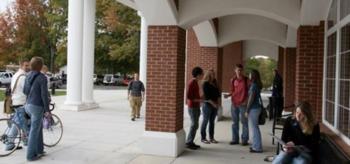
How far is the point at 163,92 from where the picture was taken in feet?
27.9

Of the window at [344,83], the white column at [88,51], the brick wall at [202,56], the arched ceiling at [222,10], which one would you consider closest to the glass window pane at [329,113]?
the window at [344,83]

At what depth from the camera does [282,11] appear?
8.30m

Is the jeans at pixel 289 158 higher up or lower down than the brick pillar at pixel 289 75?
lower down

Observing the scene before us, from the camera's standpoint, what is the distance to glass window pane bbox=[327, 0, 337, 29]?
7.24 metres

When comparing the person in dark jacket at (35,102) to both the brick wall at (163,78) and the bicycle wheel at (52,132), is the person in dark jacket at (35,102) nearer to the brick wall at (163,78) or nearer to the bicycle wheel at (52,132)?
the bicycle wheel at (52,132)

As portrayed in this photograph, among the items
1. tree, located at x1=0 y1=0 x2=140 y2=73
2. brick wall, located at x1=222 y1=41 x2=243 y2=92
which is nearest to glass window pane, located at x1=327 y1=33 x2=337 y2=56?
brick wall, located at x1=222 y1=41 x2=243 y2=92

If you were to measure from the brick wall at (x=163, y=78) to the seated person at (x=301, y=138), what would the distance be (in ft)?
10.6

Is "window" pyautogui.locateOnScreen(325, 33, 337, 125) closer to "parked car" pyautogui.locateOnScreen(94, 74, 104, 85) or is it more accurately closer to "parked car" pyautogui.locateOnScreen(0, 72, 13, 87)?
"parked car" pyautogui.locateOnScreen(0, 72, 13, 87)

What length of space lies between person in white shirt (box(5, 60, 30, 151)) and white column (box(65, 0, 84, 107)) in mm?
8059

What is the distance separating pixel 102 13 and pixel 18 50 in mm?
11099

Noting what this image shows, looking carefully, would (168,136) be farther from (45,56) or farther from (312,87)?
(45,56)

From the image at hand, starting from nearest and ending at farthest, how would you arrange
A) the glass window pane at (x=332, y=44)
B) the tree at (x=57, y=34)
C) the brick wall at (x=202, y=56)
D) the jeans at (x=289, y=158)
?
the jeans at (x=289, y=158), the glass window pane at (x=332, y=44), the brick wall at (x=202, y=56), the tree at (x=57, y=34)

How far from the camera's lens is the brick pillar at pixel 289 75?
15789 mm

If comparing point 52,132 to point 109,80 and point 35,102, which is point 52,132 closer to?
point 35,102
